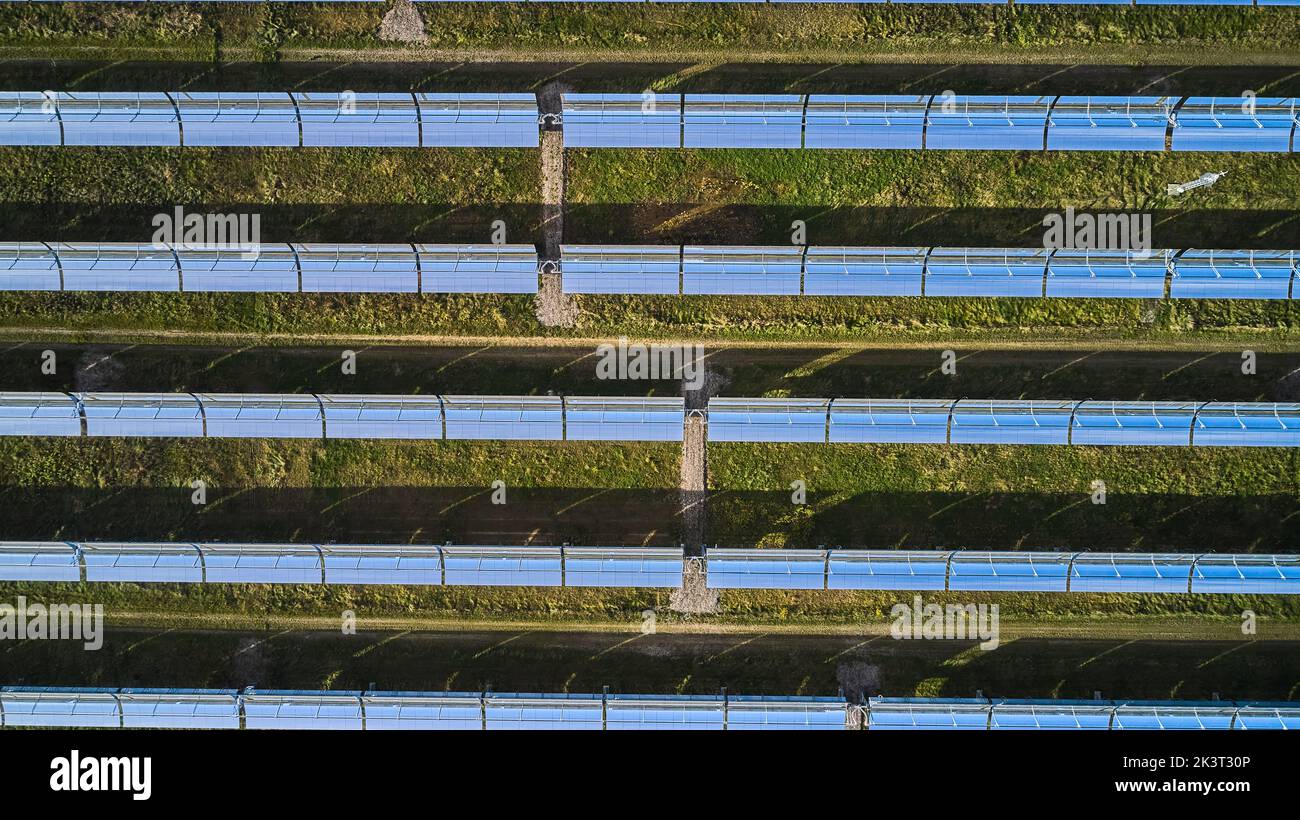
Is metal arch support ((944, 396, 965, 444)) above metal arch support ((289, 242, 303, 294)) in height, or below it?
below

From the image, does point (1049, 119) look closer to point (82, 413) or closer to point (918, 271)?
point (918, 271)

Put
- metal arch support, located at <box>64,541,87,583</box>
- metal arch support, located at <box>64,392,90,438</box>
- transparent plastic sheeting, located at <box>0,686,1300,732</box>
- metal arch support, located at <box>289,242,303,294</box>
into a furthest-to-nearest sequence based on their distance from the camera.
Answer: transparent plastic sheeting, located at <box>0,686,1300,732</box> < metal arch support, located at <box>64,541,87,583</box> < metal arch support, located at <box>64,392,90,438</box> < metal arch support, located at <box>289,242,303,294</box>

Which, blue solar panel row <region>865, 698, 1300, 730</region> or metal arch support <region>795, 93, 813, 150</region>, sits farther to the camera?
blue solar panel row <region>865, 698, 1300, 730</region>

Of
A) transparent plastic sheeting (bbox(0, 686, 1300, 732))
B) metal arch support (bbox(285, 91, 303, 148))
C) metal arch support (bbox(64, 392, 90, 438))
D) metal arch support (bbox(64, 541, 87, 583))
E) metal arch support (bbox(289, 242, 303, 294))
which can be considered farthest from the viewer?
transparent plastic sheeting (bbox(0, 686, 1300, 732))

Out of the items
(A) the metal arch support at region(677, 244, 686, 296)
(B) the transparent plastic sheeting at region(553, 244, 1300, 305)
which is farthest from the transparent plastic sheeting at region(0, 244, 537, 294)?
(A) the metal arch support at region(677, 244, 686, 296)

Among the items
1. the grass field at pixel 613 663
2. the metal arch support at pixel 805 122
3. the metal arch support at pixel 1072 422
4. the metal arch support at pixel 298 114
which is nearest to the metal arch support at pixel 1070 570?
the grass field at pixel 613 663

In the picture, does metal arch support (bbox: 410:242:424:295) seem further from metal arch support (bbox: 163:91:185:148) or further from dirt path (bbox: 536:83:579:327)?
metal arch support (bbox: 163:91:185:148)

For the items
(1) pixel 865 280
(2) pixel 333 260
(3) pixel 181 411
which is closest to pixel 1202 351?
(1) pixel 865 280
